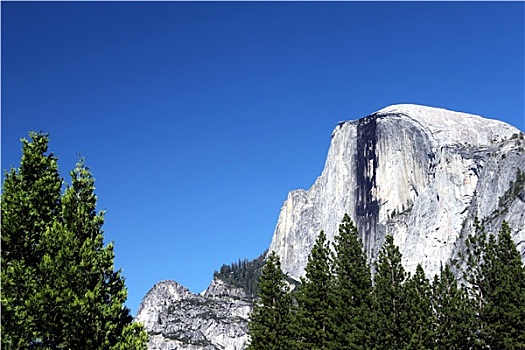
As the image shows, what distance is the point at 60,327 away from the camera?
18641 millimetres

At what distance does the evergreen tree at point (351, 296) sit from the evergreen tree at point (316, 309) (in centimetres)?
73

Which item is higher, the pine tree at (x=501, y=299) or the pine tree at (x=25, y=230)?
the pine tree at (x=501, y=299)

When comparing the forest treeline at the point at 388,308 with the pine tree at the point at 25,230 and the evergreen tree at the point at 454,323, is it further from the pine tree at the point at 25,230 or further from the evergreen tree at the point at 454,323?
the pine tree at the point at 25,230

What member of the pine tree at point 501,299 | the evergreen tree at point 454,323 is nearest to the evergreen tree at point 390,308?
the evergreen tree at point 454,323

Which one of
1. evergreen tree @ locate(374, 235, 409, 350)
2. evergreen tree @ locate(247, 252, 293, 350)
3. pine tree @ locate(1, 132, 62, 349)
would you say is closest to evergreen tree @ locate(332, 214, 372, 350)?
evergreen tree @ locate(374, 235, 409, 350)

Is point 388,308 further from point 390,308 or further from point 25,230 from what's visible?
point 25,230

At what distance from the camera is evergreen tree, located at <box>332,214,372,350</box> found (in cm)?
4703

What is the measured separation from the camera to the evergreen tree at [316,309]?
4978 centimetres

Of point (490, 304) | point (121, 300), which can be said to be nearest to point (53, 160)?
point (121, 300)

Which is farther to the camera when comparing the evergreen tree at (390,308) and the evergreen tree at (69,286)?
the evergreen tree at (390,308)

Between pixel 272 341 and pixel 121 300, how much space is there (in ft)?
114

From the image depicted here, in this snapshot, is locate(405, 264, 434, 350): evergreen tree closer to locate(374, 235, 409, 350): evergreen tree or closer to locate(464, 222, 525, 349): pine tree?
locate(374, 235, 409, 350): evergreen tree

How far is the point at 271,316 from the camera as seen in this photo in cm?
5334

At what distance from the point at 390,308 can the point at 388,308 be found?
0.64ft
